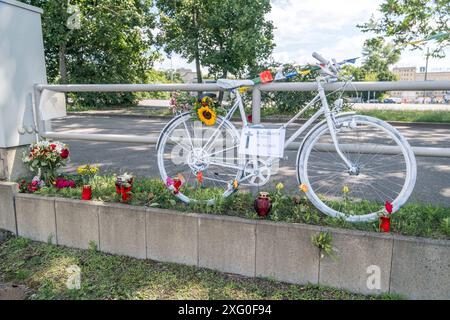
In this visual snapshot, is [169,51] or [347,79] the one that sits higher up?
[169,51]

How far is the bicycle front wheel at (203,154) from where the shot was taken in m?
3.12

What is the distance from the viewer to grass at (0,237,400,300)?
8.49 feet

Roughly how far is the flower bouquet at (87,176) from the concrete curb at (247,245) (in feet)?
0.30

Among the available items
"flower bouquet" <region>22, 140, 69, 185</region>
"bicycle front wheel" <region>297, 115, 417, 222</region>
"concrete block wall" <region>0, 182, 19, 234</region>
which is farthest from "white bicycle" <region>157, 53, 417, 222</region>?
"concrete block wall" <region>0, 182, 19, 234</region>

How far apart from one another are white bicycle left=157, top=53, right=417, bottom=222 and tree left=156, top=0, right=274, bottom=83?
1443cm

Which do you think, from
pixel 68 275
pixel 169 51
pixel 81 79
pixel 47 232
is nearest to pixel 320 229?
pixel 68 275

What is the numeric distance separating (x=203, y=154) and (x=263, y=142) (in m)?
0.58

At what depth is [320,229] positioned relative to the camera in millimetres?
2535

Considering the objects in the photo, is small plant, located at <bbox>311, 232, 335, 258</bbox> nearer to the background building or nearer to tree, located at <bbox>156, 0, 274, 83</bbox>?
the background building

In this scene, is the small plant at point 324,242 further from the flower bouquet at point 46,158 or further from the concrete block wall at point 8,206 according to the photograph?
the concrete block wall at point 8,206

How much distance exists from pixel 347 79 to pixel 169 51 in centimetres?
1921

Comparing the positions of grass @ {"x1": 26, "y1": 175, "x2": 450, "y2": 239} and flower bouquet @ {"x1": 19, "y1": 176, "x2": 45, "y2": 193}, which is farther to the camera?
flower bouquet @ {"x1": 19, "y1": 176, "x2": 45, "y2": 193}

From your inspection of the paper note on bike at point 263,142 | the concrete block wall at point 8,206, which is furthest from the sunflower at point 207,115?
the concrete block wall at point 8,206
